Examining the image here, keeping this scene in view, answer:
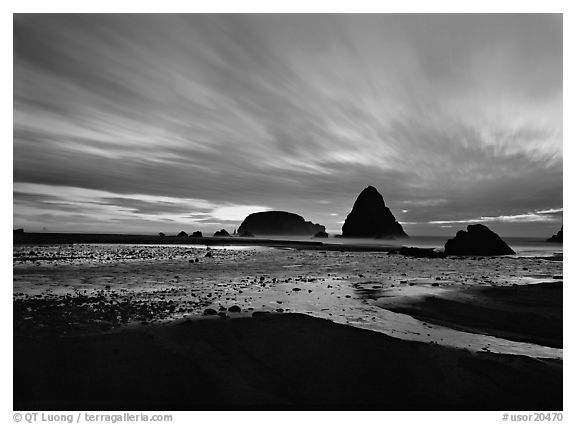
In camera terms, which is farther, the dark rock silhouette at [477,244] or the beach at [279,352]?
the dark rock silhouette at [477,244]

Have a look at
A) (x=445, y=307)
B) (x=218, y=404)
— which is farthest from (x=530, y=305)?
(x=218, y=404)

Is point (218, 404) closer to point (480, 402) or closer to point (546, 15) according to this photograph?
point (480, 402)

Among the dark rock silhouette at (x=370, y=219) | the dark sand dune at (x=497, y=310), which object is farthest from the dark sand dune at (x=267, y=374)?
the dark rock silhouette at (x=370, y=219)

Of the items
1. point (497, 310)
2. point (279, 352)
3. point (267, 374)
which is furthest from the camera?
point (497, 310)

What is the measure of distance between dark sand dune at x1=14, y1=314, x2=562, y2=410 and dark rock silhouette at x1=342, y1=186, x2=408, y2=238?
5734 inches

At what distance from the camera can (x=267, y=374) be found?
5.79 meters

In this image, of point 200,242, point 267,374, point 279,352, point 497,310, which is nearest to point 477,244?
point 497,310

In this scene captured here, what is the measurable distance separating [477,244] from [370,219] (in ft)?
370

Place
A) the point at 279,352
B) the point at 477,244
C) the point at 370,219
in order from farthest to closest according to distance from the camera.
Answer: the point at 370,219 → the point at 477,244 → the point at 279,352

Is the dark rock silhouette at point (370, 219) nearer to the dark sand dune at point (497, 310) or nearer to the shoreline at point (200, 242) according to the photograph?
the shoreline at point (200, 242)

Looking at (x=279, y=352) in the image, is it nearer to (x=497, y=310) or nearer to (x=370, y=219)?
(x=497, y=310)

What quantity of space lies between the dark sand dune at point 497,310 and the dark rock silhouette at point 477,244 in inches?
1033

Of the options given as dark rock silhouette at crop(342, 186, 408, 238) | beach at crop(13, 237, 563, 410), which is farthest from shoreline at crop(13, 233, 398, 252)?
dark rock silhouette at crop(342, 186, 408, 238)

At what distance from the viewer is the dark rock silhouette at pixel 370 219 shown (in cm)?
14925
